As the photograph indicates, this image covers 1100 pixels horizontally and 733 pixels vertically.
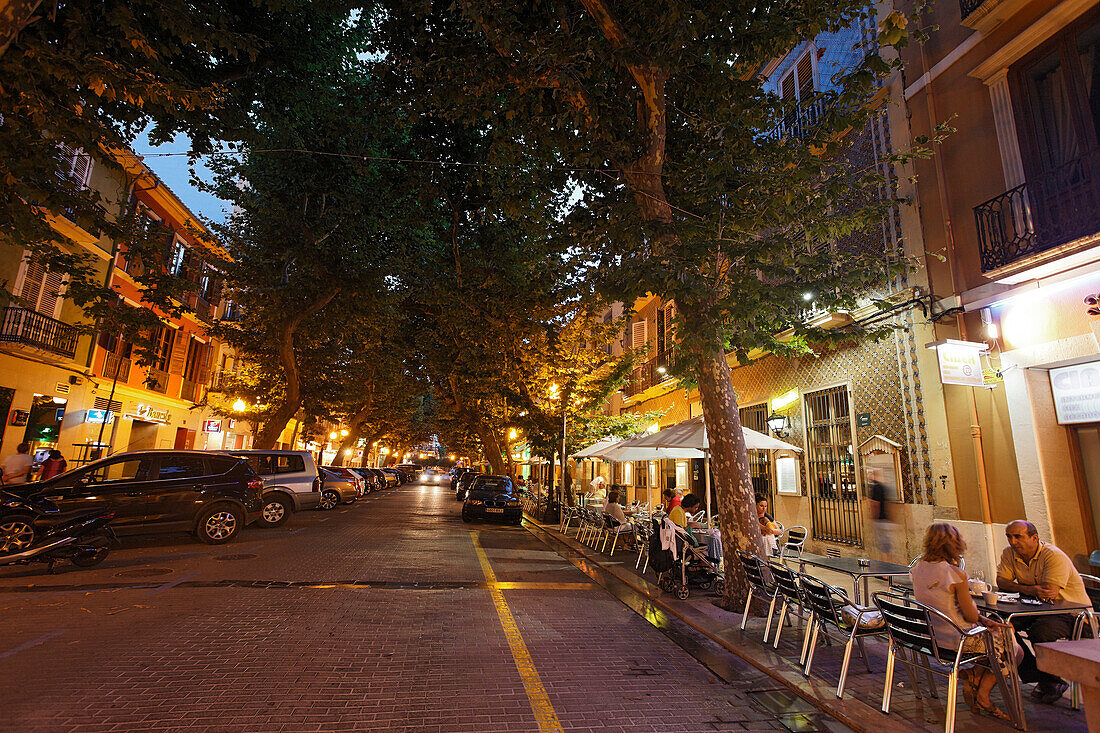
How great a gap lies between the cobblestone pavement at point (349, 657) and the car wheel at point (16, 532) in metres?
0.40

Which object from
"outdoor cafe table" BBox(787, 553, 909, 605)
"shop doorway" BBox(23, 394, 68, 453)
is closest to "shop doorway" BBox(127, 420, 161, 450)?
"shop doorway" BBox(23, 394, 68, 453)

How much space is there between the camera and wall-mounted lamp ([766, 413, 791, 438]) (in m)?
12.2

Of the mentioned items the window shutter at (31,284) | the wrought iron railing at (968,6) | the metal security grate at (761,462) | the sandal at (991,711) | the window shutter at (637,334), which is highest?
the wrought iron railing at (968,6)

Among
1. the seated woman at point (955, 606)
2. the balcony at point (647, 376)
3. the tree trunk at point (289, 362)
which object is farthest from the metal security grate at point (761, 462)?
the tree trunk at point (289, 362)

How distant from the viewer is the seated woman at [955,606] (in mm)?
4090

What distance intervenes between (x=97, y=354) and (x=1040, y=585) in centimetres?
2442

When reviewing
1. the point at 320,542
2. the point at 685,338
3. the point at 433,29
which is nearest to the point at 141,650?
the point at 685,338

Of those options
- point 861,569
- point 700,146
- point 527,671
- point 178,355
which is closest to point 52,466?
point 178,355

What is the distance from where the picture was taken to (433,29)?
10.0 meters

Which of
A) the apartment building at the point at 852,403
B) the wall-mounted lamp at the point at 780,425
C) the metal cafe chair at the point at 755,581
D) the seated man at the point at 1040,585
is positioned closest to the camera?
the seated man at the point at 1040,585

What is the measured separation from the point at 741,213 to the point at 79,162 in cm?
1972

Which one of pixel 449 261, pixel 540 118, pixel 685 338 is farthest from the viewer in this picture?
pixel 449 261

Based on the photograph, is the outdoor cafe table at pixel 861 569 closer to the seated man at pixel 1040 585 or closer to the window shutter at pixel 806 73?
the seated man at pixel 1040 585

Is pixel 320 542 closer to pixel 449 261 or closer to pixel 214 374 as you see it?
pixel 449 261
